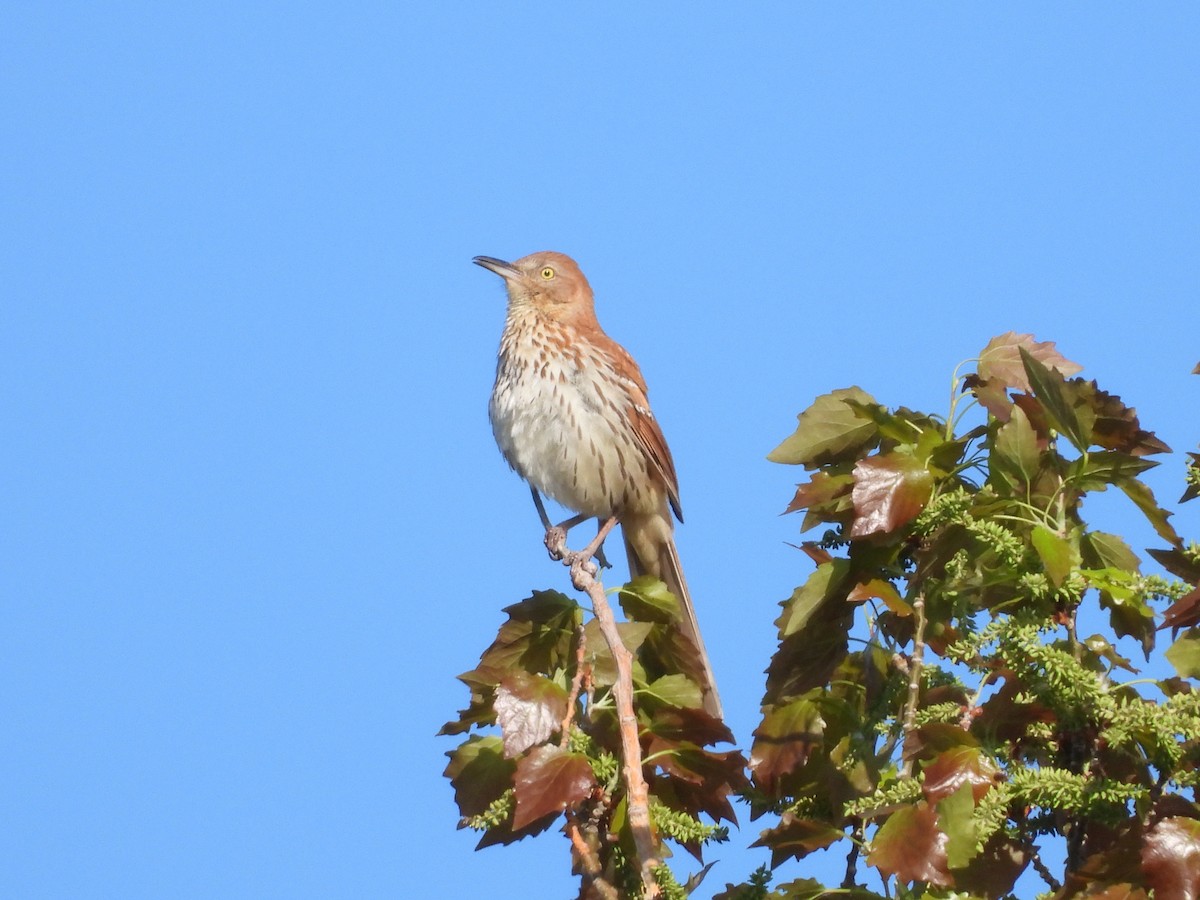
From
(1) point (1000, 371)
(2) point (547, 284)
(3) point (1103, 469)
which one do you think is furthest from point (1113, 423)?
(2) point (547, 284)

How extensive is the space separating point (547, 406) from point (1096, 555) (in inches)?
144

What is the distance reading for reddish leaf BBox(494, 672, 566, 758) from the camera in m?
2.83

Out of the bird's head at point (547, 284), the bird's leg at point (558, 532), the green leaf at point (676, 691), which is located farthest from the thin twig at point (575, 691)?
the bird's head at point (547, 284)

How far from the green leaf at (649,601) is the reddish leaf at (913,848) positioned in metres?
1.00

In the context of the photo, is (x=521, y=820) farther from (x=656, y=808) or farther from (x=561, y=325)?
(x=561, y=325)

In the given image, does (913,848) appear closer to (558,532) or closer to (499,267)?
(558,532)

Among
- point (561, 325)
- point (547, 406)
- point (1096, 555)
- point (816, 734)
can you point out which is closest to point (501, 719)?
point (816, 734)

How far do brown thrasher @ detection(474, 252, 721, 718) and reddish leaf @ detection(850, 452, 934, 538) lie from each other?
11.5ft

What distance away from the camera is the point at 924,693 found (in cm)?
267

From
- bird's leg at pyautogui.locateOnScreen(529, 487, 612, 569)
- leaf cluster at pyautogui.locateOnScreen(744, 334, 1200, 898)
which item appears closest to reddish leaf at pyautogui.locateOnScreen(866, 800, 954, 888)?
leaf cluster at pyautogui.locateOnScreen(744, 334, 1200, 898)

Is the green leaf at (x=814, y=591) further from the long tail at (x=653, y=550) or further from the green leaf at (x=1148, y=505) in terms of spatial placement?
the long tail at (x=653, y=550)

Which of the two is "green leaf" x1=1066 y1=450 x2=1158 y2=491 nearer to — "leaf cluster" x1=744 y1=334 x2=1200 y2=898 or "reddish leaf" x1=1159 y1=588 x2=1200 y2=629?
"leaf cluster" x1=744 y1=334 x2=1200 y2=898

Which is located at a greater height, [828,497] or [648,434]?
[648,434]

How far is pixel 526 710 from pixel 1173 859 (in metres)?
1.25
